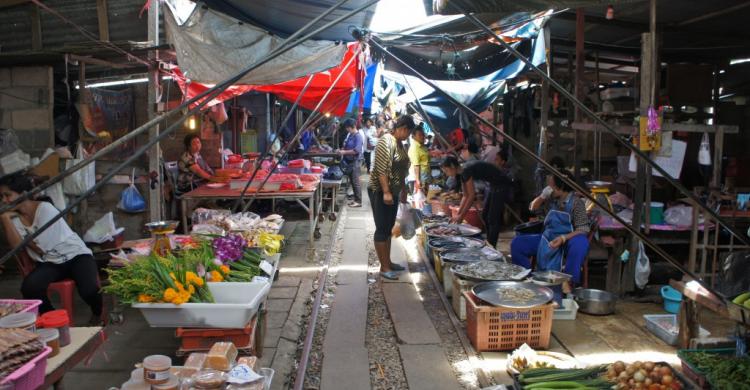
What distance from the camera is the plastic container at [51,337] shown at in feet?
9.16

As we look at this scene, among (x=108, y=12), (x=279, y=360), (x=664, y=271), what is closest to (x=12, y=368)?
(x=279, y=360)

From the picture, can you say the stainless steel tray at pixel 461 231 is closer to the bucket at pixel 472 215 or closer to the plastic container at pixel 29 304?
the bucket at pixel 472 215

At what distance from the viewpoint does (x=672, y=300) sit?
6211 mm

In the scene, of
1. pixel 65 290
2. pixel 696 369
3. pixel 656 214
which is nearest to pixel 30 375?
pixel 65 290

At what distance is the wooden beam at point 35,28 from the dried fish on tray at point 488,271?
21.4 ft

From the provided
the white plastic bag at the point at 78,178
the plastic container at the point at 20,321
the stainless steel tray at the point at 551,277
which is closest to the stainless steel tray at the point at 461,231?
the stainless steel tray at the point at 551,277

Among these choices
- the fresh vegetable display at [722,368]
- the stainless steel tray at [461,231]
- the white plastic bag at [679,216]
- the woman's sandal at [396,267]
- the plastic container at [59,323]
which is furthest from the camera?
the stainless steel tray at [461,231]

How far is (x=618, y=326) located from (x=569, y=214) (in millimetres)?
1407

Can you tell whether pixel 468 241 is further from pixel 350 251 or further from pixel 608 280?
pixel 350 251

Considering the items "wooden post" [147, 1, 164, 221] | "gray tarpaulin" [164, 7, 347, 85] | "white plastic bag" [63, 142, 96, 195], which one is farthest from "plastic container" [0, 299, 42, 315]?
"white plastic bag" [63, 142, 96, 195]

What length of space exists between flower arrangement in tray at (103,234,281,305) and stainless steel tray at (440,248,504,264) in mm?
2847

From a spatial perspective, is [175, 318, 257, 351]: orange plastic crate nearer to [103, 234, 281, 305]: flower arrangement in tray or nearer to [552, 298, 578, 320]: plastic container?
[103, 234, 281, 305]: flower arrangement in tray

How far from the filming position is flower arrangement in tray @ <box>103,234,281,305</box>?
12.6 feet

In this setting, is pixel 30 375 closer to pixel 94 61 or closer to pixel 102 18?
pixel 94 61
